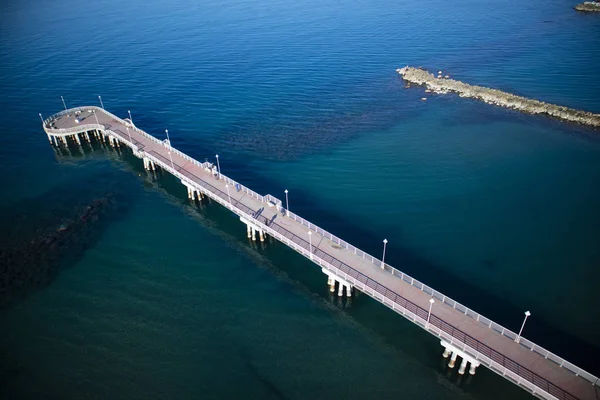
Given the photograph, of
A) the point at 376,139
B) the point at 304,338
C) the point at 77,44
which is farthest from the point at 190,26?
the point at 304,338

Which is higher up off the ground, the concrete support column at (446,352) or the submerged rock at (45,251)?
the submerged rock at (45,251)

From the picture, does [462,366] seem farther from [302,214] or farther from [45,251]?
[45,251]

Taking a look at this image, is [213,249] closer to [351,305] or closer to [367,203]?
[351,305]

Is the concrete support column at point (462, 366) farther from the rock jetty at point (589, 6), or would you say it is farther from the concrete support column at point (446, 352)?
the rock jetty at point (589, 6)

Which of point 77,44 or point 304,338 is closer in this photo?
point 304,338

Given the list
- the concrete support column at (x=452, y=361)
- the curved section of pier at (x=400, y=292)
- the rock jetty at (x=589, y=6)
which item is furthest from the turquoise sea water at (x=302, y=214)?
the rock jetty at (x=589, y=6)

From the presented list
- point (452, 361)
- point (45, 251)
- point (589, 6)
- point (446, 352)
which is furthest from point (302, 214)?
point (589, 6)
